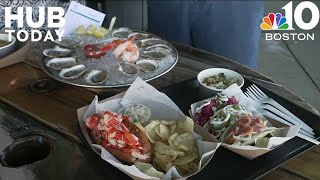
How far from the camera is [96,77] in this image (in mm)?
1194

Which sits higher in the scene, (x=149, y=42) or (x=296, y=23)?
(x=149, y=42)

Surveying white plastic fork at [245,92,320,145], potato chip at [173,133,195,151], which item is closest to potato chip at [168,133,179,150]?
potato chip at [173,133,195,151]

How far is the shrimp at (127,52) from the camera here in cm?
126

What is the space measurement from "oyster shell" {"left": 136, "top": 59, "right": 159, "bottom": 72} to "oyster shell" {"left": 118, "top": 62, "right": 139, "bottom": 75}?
2 cm

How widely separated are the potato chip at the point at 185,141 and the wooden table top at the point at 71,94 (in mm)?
172

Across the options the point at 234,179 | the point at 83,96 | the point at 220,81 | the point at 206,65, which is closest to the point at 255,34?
the point at 206,65

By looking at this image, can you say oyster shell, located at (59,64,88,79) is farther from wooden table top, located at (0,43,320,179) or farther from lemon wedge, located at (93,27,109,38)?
lemon wedge, located at (93,27,109,38)

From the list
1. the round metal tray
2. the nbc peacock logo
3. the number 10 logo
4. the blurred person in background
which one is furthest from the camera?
the number 10 logo

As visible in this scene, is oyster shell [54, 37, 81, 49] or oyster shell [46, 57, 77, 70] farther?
oyster shell [54, 37, 81, 49]

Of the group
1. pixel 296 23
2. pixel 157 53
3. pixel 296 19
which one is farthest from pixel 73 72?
pixel 296 19

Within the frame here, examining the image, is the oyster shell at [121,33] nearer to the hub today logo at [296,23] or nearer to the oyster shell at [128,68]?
the oyster shell at [128,68]

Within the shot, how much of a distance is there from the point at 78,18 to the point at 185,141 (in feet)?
2.60

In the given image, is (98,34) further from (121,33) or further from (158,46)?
(158,46)

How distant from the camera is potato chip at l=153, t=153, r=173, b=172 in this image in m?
0.81
